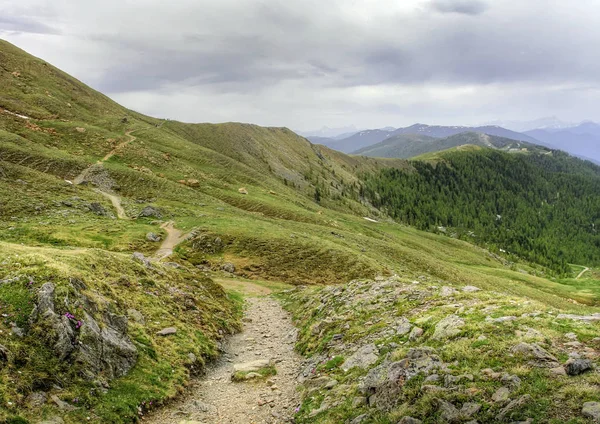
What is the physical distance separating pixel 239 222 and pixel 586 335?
50.9m

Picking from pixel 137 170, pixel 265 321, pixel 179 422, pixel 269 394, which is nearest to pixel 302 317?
pixel 265 321

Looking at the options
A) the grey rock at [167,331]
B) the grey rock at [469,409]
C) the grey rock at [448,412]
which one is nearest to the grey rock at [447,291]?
the grey rock at [448,412]

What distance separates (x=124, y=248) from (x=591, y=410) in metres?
44.9

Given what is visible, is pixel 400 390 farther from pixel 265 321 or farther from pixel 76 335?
pixel 265 321

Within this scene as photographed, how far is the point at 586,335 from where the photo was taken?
12.3 meters

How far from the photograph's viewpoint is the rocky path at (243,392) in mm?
14539

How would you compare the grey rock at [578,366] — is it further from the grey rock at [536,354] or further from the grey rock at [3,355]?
the grey rock at [3,355]

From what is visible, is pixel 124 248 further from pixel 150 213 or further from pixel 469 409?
pixel 469 409

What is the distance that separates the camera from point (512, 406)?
31.0ft

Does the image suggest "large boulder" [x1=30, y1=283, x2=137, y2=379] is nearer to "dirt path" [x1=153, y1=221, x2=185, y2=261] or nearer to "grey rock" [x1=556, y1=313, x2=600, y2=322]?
"grey rock" [x1=556, y1=313, x2=600, y2=322]

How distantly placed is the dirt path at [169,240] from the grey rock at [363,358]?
30501mm

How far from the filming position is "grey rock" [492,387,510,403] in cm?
991

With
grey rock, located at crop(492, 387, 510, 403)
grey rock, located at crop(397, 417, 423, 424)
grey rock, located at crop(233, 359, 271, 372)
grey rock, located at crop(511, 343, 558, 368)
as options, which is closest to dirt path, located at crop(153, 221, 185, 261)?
grey rock, located at crop(233, 359, 271, 372)

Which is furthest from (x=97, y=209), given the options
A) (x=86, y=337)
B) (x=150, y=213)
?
(x=86, y=337)
